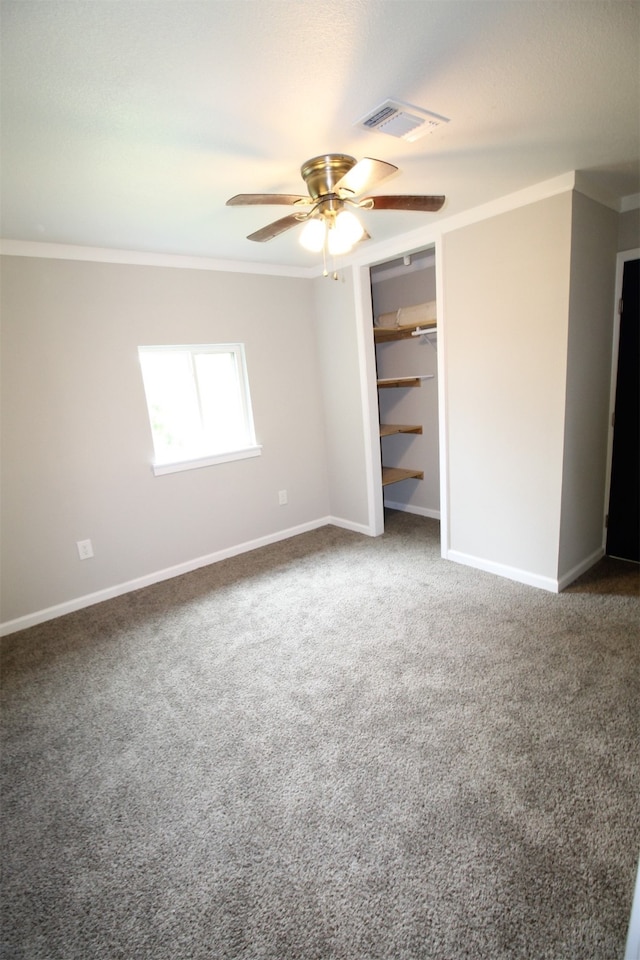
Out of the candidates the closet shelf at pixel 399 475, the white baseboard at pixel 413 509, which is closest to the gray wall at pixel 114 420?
the closet shelf at pixel 399 475

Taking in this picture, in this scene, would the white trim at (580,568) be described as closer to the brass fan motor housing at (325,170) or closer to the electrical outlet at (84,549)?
the brass fan motor housing at (325,170)

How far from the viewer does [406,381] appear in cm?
415

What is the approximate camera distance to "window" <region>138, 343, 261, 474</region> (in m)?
3.30

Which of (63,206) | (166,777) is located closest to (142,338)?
(63,206)

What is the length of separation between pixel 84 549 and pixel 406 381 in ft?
10.1

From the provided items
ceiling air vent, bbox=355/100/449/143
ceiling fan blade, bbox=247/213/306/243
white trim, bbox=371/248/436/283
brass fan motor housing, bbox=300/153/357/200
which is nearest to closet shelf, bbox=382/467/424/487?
white trim, bbox=371/248/436/283

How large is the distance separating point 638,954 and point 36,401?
3.32 m

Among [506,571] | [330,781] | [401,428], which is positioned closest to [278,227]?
[330,781]

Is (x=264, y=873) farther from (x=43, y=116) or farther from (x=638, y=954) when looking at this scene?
(x=43, y=116)

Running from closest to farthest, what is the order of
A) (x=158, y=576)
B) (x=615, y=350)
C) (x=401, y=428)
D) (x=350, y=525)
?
(x=615, y=350) → (x=158, y=576) → (x=350, y=525) → (x=401, y=428)

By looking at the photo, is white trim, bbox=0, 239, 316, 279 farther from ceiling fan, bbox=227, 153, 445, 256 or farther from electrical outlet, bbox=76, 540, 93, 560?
electrical outlet, bbox=76, 540, 93, 560

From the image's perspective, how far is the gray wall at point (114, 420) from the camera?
A: 2.66 meters

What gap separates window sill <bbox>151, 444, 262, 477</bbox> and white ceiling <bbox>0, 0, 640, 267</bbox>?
1.62 meters

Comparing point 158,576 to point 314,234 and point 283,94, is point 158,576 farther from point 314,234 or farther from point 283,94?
point 283,94
